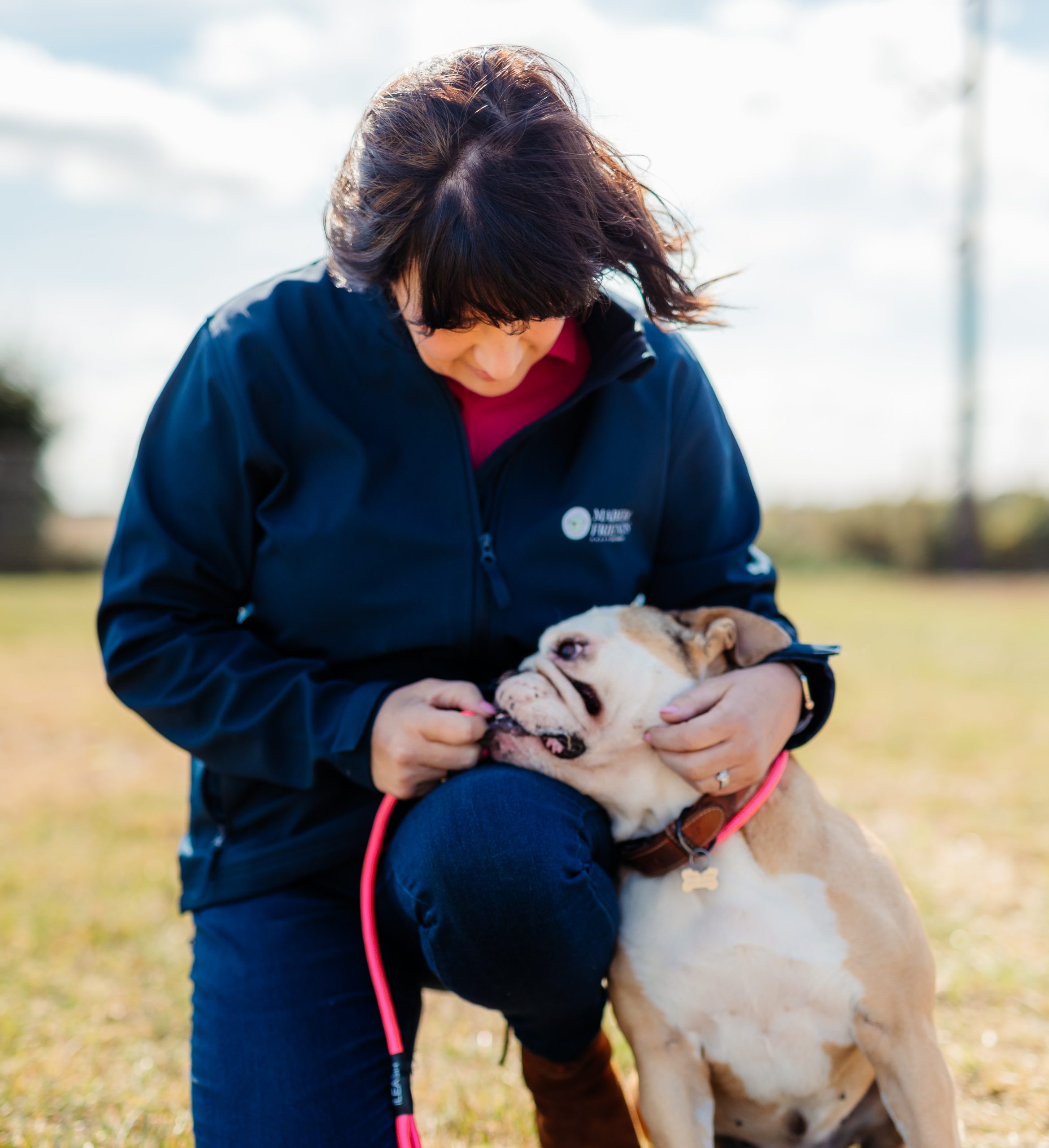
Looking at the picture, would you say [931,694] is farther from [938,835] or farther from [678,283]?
[678,283]

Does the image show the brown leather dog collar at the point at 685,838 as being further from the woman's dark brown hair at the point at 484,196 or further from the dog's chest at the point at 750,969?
the woman's dark brown hair at the point at 484,196

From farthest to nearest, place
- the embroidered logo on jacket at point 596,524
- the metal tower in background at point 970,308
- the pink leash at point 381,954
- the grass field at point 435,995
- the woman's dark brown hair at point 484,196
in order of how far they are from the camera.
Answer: the metal tower in background at point 970,308, the grass field at point 435,995, the embroidered logo on jacket at point 596,524, the pink leash at point 381,954, the woman's dark brown hair at point 484,196

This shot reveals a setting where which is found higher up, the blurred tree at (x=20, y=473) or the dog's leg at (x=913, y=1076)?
the dog's leg at (x=913, y=1076)

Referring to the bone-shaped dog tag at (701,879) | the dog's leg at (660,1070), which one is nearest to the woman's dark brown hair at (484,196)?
the bone-shaped dog tag at (701,879)

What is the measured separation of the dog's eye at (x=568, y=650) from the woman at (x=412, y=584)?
0.40 ft

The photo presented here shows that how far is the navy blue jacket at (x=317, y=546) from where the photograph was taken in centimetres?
208

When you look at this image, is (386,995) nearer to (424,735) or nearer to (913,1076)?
(424,735)

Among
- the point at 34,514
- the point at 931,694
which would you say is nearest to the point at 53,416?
the point at 34,514

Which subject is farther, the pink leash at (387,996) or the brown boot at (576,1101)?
the brown boot at (576,1101)

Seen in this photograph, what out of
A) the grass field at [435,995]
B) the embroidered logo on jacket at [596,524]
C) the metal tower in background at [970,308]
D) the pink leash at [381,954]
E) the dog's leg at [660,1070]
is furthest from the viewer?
the metal tower in background at [970,308]

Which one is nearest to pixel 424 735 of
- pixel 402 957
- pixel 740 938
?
pixel 402 957

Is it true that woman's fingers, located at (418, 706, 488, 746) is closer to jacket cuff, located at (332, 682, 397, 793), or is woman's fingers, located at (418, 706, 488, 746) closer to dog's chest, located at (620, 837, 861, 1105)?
jacket cuff, located at (332, 682, 397, 793)

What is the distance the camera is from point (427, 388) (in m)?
2.14

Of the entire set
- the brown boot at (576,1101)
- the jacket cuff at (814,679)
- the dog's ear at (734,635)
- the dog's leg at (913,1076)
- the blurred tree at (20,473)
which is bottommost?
the blurred tree at (20,473)
